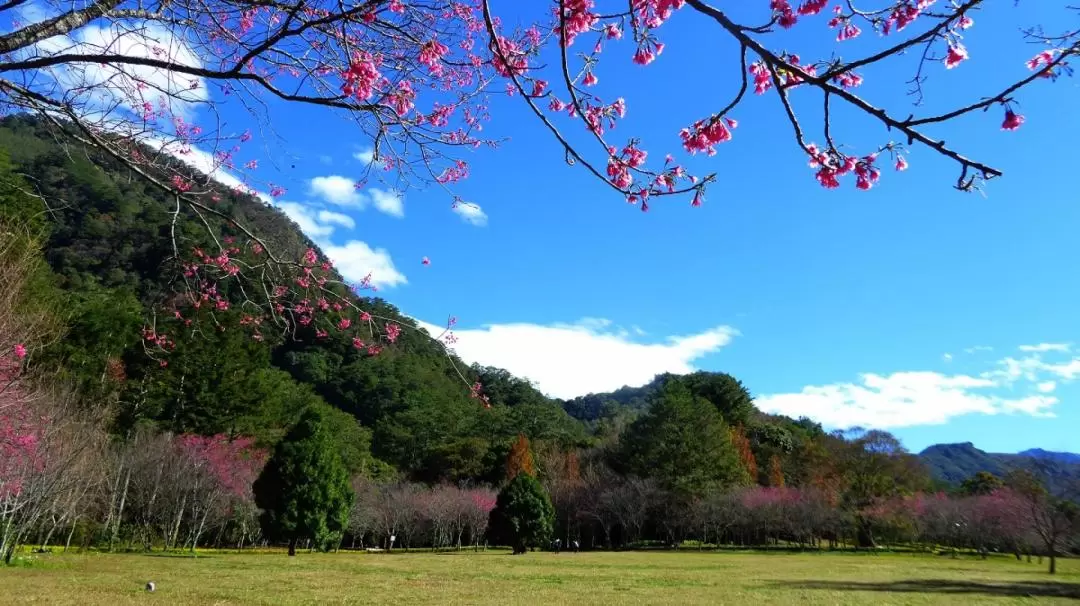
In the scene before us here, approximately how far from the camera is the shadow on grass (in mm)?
13008

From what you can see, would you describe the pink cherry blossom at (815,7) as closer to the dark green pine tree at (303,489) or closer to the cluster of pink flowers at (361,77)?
the cluster of pink flowers at (361,77)

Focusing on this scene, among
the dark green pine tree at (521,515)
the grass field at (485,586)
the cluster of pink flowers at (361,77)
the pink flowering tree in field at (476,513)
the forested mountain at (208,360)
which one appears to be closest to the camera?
the cluster of pink flowers at (361,77)

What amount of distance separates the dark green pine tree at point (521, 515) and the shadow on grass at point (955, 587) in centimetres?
1494

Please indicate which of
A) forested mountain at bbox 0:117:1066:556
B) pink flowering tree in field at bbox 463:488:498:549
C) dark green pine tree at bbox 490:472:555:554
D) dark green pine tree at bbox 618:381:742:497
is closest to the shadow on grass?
forested mountain at bbox 0:117:1066:556

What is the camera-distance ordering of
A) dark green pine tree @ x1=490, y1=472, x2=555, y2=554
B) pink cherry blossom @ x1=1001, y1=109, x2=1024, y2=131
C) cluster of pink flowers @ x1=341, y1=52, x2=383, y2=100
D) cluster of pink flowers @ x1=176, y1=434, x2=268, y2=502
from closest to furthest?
pink cherry blossom @ x1=1001, y1=109, x2=1024, y2=131, cluster of pink flowers @ x1=341, y1=52, x2=383, y2=100, cluster of pink flowers @ x1=176, y1=434, x2=268, y2=502, dark green pine tree @ x1=490, y1=472, x2=555, y2=554

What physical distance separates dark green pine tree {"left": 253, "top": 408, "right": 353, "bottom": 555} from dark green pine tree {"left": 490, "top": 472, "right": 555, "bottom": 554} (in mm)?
6911

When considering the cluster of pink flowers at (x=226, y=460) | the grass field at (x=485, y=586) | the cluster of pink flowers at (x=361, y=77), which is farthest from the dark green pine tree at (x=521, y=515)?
the cluster of pink flowers at (x=361, y=77)

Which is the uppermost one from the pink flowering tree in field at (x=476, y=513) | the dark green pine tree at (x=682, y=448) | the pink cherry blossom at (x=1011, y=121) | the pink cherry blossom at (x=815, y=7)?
the dark green pine tree at (x=682, y=448)

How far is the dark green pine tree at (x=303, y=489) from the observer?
23125 millimetres

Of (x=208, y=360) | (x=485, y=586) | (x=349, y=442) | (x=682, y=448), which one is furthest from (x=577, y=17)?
(x=349, y=442)

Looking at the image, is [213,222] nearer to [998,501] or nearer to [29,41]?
[29,41]

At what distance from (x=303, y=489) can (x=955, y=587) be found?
19493mm

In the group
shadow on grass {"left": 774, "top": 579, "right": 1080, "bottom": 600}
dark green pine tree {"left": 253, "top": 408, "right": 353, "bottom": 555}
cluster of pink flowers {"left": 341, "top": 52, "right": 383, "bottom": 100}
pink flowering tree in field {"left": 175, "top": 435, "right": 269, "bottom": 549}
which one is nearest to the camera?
cluster of pink flowers {"left": 341, "top": 52, "right": 383, "bottom": 100}

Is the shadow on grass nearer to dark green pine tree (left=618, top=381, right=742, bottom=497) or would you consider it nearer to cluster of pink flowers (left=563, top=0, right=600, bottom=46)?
cluster of pink flowers (left=563, top=0, right=600, bottom=46)
